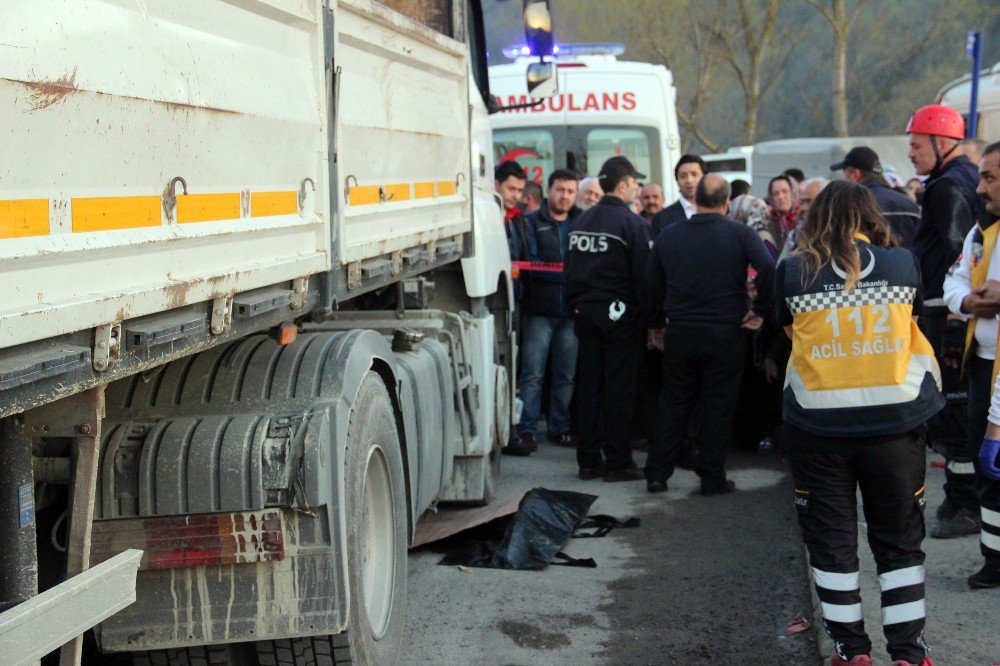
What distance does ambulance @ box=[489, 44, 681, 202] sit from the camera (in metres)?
12.1

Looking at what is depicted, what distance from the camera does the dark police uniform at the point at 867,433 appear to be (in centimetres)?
425

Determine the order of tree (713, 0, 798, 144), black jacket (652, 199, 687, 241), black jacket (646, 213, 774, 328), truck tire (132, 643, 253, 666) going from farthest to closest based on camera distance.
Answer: tree (713, 0, 798, 144), black jacket (652, 199, 687, 241), black jacket (646, 213, 774, 328), truck tire (132, 643, 253, 666)

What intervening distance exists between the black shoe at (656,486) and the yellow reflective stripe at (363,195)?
3597 mm

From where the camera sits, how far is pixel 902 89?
47.6 metres

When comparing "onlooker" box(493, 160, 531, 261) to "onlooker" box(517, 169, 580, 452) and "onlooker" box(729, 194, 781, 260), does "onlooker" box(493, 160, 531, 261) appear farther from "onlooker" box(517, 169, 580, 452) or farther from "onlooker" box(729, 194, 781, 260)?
"onlooker" box(729, 194, 781, 260)

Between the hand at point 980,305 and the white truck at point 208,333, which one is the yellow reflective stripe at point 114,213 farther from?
the hand at point 980,305

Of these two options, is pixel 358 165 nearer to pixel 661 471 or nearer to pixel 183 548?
pixel 183 548

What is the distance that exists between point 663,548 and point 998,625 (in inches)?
77.3

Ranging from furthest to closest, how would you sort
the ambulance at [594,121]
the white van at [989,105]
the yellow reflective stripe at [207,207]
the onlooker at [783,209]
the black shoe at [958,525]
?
1. the white van at [989,105]
2. the ambulance at [594,121]
3. the onlooker at [783,209]
4. the black shoe at [958,525]
5. the yellow reflective stripe at [207,207]

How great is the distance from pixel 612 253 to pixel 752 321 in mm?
980

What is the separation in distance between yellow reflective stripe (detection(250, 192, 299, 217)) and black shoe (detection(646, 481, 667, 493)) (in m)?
4.45

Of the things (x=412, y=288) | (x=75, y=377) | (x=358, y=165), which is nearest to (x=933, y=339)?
(x=412, y=288)

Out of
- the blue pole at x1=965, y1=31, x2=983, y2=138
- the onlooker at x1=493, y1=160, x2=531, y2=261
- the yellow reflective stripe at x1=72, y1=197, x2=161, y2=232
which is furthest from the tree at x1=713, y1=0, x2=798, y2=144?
the yellow reflective stripe at x1=72, y1=197, x2=161, y2=232

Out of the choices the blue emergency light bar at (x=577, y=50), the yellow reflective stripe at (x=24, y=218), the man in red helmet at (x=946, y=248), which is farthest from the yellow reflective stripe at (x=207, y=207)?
the blue emergency light bar at (x=577, y=50)
